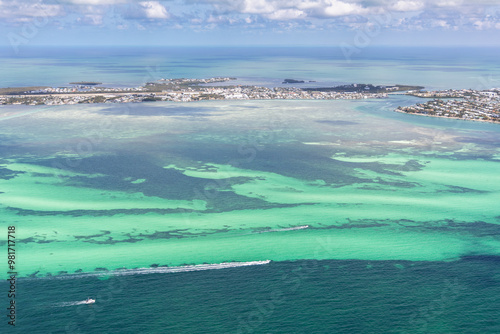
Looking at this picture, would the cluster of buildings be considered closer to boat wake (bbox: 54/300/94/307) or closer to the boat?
the boat

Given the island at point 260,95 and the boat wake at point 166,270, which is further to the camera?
the island at point 260,95

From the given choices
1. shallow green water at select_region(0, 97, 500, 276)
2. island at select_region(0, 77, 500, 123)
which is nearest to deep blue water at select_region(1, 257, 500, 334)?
shallow green water at select_region(0, 97, 500, 276)

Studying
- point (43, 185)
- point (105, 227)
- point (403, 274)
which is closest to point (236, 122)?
point (43, 185)

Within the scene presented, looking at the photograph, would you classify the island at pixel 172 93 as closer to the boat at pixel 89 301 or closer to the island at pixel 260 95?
the island at pixel 260 95

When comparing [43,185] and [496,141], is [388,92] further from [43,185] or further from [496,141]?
[43,185]

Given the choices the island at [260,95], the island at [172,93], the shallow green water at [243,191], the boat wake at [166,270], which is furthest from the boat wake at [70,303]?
the island at [172,93]
